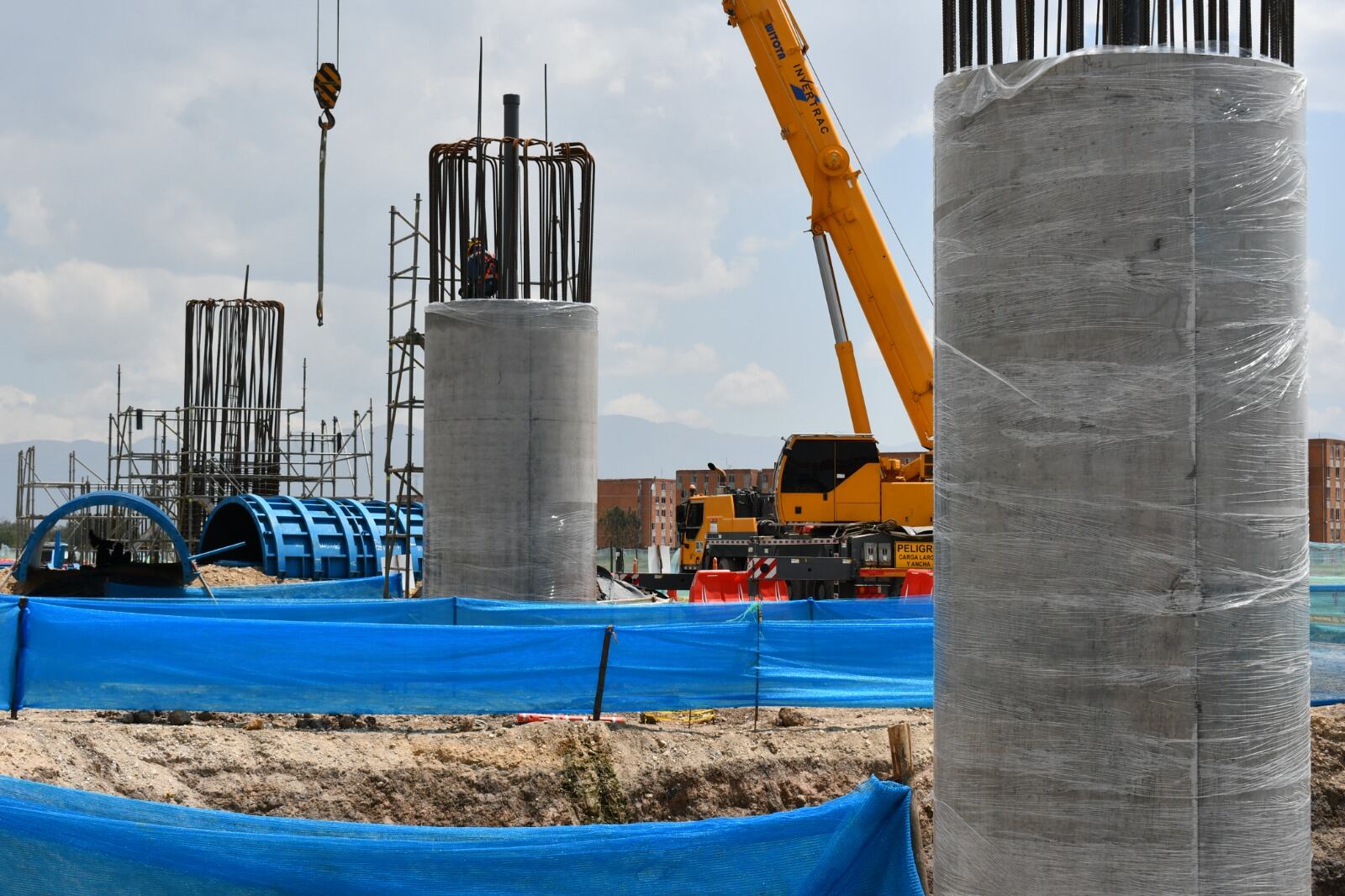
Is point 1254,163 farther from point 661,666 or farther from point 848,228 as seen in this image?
point 848,228

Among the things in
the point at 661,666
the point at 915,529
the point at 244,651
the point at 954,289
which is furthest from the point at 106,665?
the point at 915,529

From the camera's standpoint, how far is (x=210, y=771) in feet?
26.1

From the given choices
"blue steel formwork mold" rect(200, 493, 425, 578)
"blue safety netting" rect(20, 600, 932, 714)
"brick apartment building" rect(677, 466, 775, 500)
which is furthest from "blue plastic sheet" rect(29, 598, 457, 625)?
"brick apartment building" rect(677, 466, 775, 500)

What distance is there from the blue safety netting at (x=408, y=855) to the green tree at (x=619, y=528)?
94.6m

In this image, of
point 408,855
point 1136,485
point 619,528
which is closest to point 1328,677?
point 1136,485

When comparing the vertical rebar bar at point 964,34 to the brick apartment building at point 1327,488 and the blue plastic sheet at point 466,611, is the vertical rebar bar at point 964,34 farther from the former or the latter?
the brick apartment building at point 1327,488

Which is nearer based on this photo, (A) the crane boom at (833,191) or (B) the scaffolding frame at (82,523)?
(A) the crane boom at (833,191)

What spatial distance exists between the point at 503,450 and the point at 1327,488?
66.2 meters

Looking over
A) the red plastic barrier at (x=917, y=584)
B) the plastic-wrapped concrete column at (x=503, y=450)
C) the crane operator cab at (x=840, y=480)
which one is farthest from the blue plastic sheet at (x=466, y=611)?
the crane operator cab at (x=840, y=480)

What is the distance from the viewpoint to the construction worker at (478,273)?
48.5ft

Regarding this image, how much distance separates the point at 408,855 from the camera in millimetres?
4121

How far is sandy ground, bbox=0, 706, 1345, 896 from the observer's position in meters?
7.89

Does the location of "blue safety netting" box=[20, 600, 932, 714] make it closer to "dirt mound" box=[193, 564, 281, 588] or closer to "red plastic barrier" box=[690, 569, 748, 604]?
"red plastic barrier" box=[690, 569, 748, 604]

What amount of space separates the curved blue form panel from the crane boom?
9.37 meters
